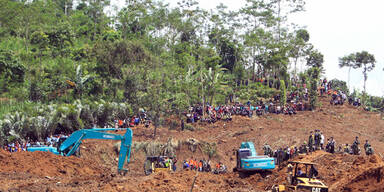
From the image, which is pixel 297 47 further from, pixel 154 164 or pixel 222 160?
pixel 154 164

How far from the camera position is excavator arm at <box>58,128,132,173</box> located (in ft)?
58.0

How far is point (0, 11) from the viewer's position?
51.0 metres

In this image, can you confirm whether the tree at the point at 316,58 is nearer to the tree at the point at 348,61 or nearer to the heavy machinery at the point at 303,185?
the tree at the point at 348,61

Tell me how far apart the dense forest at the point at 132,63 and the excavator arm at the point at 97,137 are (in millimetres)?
9621

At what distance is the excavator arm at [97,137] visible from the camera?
696 inches

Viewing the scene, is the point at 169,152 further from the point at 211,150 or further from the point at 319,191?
the point at 319,191

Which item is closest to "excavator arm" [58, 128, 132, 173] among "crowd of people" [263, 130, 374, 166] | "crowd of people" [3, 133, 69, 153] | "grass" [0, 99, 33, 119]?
"crowd of people" [3, 133, 69, 153]

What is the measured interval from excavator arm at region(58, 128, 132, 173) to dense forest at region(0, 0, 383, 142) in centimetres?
962

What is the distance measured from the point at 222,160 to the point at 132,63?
1519 cm

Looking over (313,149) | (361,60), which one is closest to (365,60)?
(361,60)

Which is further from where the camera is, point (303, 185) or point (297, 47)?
point (297, 47)

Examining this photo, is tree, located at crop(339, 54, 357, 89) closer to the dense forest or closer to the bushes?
the dense forest

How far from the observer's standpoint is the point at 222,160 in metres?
31.3

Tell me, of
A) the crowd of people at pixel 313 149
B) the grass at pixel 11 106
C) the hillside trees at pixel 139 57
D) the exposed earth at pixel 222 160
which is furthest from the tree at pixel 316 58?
the grass at pixel 11 106
